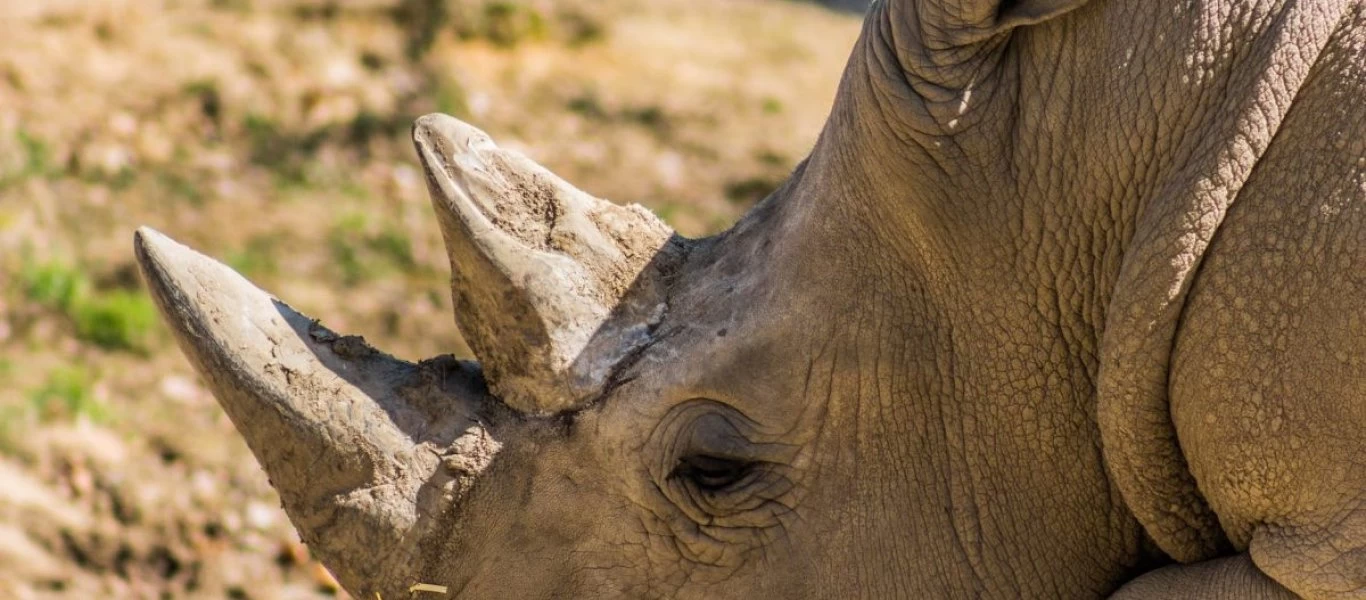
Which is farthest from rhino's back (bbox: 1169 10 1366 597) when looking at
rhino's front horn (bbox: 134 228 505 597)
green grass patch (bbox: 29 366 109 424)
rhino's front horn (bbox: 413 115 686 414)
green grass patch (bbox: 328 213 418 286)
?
green grass patch (bbox: 328 213 418 286)

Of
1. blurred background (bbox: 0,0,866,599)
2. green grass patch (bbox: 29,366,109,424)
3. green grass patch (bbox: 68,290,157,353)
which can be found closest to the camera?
blurred background (bbox: 0,0,866,599)

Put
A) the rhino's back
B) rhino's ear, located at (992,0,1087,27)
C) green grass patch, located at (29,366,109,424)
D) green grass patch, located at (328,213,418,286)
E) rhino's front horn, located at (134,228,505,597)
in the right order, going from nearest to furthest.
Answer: the rhino's back → rhino's ear, located at (992,0,1087,27) → rhino's front horn, located at (134,228,505,597) → green grass patch, located at (29,366,109,424) → green grass patch, located at (328,213,418,286)

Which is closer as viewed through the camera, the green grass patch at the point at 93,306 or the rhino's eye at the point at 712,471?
the rhino's eye at the point at 712,471

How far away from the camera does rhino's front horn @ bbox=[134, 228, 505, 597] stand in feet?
10.6

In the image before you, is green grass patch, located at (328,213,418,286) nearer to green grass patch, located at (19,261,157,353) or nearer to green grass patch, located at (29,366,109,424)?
green grass patch, located at (19,261,157,353)

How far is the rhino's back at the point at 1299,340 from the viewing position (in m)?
2.69

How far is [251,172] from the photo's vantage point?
8.30 m

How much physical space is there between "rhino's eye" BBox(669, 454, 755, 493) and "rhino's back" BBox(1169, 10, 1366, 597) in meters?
0.88

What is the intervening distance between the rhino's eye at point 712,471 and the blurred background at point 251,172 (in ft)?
8.50

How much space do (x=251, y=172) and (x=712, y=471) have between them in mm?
5465

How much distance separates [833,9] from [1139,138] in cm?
965

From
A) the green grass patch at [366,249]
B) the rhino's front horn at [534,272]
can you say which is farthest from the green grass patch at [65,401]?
the rhino's front horn at [534,272]

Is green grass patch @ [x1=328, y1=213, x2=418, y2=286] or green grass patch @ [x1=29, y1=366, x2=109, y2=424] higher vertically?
green grass patch @ [x1=328, y1=213, x2=418, y2=286]

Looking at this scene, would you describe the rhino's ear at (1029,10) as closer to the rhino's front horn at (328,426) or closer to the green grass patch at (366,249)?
the rhino's front horn at (328,426)
